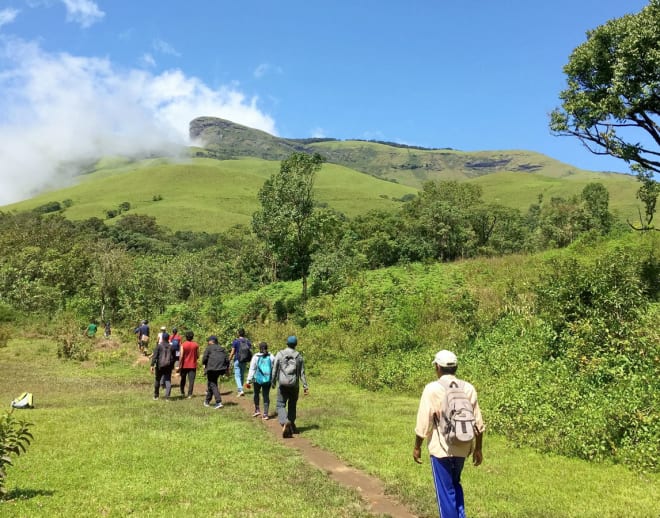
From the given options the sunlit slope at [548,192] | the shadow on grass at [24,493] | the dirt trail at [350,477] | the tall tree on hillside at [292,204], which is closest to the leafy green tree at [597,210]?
the tall tree on hillside at [292,204]

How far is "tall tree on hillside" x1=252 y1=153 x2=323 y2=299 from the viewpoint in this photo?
28.7 metres

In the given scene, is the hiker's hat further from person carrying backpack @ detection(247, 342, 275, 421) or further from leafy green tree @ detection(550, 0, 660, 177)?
leafy green tree @ detection(550, 0, 660, 177)

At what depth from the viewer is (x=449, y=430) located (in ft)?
17.8

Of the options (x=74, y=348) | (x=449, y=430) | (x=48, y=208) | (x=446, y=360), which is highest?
(x=48, y=208)

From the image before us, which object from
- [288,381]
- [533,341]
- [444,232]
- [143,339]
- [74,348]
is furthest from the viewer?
[444,232]

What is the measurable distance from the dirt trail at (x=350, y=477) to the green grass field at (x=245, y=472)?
0.59ft

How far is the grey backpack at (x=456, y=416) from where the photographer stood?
17.6ft

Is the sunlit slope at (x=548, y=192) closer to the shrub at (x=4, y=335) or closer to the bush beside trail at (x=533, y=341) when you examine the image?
the bush beside trail at (x=533, y=341)

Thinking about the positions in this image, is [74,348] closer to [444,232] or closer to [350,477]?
[350,477]

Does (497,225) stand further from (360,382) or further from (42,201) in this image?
(42,201)

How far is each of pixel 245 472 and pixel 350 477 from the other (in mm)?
1809

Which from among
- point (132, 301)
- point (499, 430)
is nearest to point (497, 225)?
point (132, 301)

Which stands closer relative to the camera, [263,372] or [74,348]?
[263,372]

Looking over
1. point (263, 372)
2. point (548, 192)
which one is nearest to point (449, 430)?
point (263, 372)
